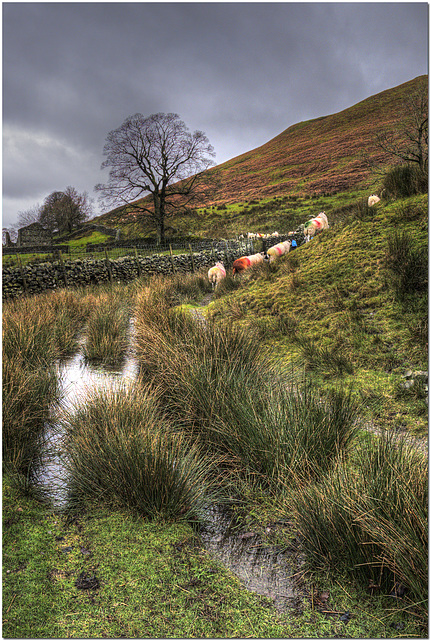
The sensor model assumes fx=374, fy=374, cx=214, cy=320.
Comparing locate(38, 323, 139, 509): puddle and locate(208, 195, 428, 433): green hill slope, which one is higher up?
locate(208, 195, 428, 433): green hill slope

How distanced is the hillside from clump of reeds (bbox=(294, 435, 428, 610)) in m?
26.3

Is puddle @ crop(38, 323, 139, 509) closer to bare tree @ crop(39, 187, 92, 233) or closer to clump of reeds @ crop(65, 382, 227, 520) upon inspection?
clump of reeds @ crop(65, 382, 227, 520)

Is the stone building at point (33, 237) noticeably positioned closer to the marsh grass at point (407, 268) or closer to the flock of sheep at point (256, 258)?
the flock of sheep at point (256, 258)

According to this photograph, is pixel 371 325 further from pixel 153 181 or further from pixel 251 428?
pixel 153 181

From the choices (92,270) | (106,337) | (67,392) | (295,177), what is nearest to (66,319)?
(106,337)

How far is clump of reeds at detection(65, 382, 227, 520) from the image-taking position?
9.22ft

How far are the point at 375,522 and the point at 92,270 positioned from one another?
16.9m

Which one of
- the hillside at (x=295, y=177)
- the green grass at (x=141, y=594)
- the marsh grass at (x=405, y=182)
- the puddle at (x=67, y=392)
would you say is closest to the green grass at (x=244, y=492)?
A: the green grass at (x=141, y=594)

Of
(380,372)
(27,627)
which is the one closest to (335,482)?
(27,627)

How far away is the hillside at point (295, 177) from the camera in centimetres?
3119

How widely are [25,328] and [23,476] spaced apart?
10.9 feet

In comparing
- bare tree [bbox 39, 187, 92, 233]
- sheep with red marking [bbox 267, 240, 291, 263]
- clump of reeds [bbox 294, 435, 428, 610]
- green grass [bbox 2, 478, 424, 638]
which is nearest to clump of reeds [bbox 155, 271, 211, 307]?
sheep with red marking [bbox 267, 240, 291, 263]

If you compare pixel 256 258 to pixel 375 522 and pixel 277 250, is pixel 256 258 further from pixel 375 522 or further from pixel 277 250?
pixel 375 522

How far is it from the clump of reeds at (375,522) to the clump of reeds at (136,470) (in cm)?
89
